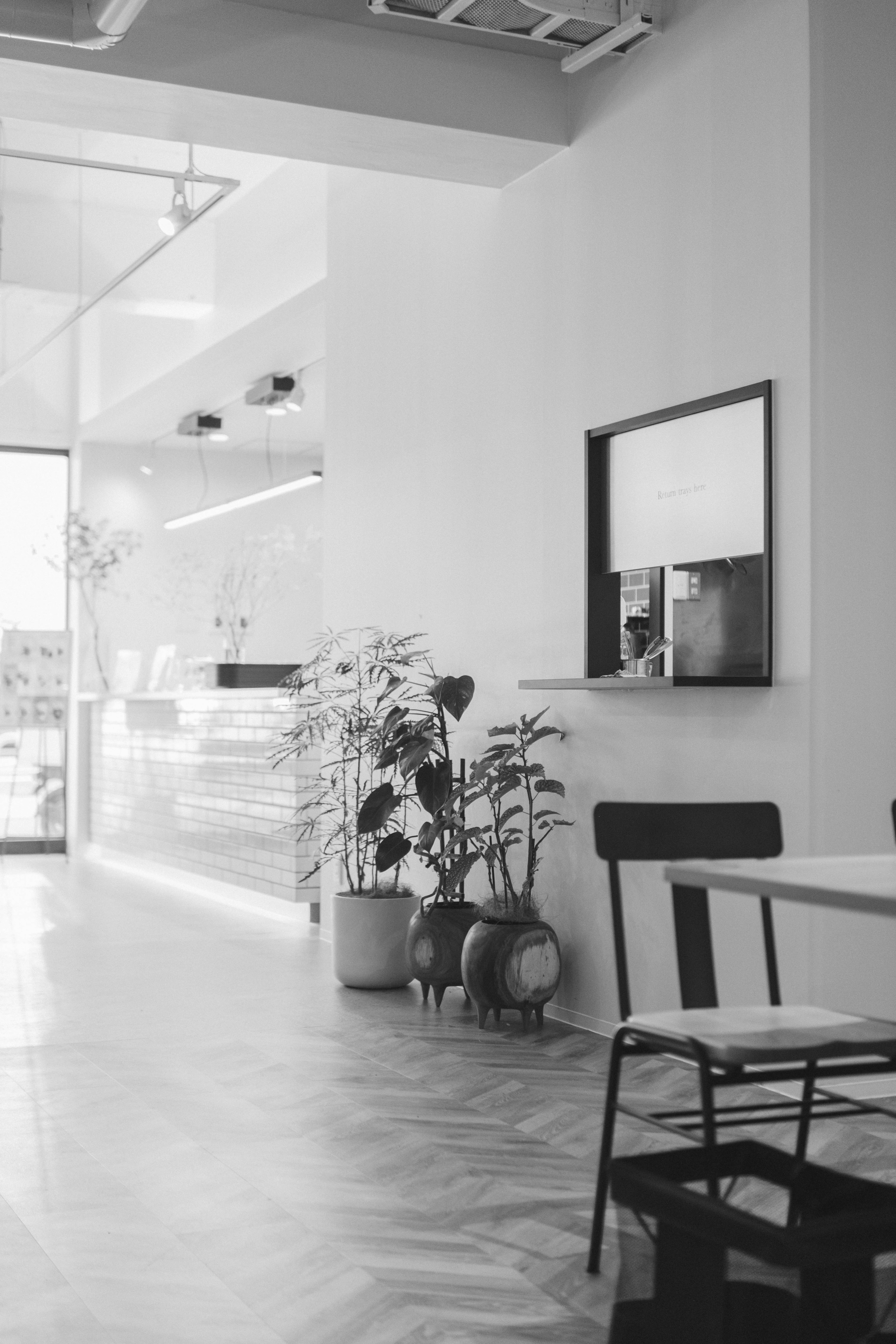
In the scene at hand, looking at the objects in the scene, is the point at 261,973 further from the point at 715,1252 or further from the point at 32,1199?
the point at 715,1252

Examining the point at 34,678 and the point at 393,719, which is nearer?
the point at 393,719

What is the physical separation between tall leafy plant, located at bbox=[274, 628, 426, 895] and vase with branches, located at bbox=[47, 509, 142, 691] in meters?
4.65

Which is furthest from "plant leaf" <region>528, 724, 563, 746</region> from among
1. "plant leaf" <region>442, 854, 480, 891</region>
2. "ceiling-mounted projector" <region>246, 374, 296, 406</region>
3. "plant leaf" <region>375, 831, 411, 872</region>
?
"ceiling-mounted projector" <region>246, 374, 296, 406</region>

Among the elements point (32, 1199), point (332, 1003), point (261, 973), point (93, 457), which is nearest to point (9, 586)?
point (93, 457)

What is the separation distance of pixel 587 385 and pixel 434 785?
1.59 metres

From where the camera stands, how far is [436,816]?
5562mm

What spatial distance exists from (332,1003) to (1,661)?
20.4ft

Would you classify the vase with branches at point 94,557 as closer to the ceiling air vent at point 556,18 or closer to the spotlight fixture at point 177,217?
the spotlight fixture at point 177,217

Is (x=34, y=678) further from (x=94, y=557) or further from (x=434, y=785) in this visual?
(x=434, y=785)

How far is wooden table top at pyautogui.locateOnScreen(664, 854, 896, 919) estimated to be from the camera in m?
2.01

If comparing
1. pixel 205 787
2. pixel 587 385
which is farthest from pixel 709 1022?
pixel 205 787

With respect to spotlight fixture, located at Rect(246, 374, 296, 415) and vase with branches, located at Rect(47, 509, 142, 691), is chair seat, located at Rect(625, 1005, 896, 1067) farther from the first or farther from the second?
vase with branches, located at Rect(47, 509, 142, 691)

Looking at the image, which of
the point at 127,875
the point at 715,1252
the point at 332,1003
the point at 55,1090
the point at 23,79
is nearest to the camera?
the point at 715,1252

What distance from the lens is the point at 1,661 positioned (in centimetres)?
1102
